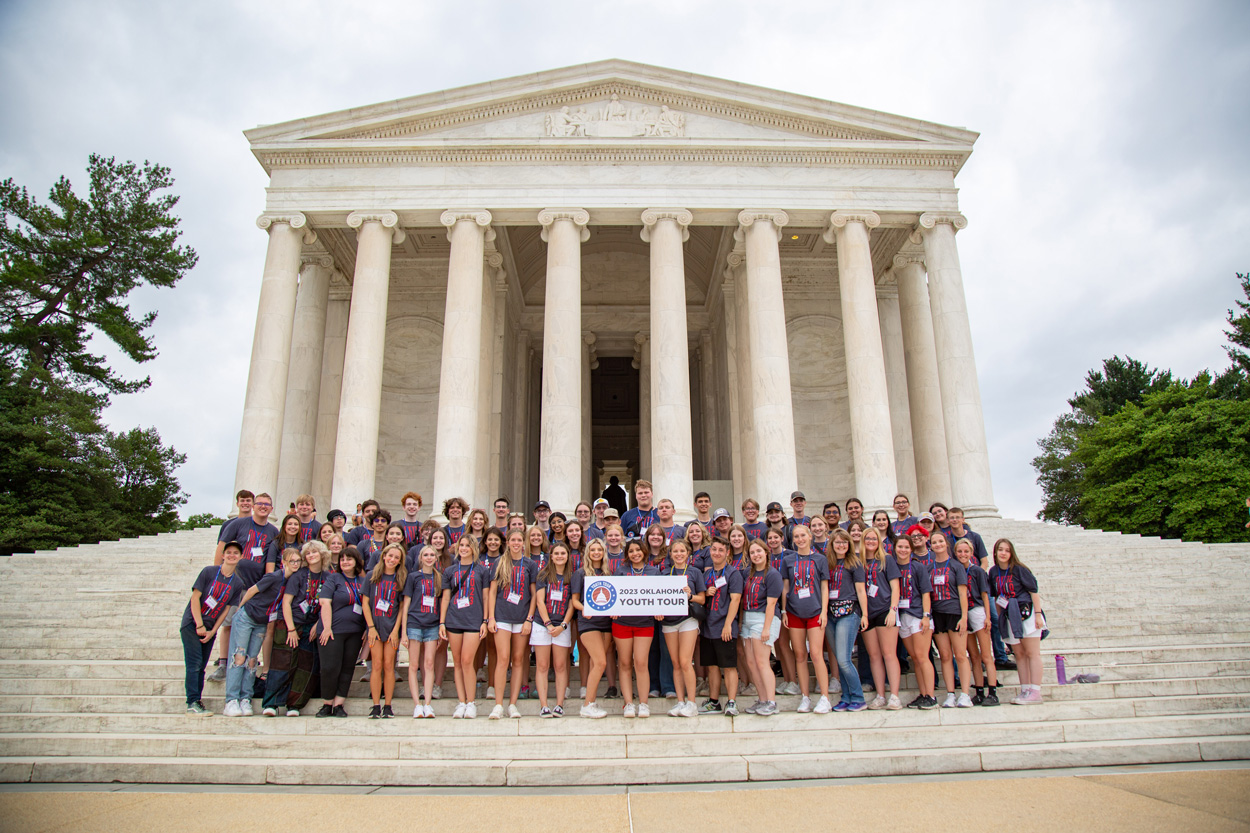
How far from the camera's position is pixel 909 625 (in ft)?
35.4

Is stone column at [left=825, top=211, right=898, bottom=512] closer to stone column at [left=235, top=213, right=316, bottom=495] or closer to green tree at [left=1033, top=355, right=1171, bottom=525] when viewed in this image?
stone column at [left=235, top=213, right=316, bottom=495]

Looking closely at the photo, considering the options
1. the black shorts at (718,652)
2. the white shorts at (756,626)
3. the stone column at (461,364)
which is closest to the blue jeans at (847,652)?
the white shorts at (756,626)

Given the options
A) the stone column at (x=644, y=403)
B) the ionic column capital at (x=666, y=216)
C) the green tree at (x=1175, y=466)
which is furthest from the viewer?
the green tree at (x=1175, y=466)

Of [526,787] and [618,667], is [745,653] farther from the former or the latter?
[526,787]

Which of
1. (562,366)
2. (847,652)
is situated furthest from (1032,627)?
(562,366)

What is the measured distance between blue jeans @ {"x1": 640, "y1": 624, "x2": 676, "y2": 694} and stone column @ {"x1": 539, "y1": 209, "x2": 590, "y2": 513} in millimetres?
11595

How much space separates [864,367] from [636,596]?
17467 millimetres

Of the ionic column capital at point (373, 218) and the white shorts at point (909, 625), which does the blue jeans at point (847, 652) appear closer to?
the white shorts at point (909, 625)

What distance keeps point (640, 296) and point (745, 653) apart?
93.9 ft

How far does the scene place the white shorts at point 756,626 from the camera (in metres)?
10.5

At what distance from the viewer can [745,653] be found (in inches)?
433

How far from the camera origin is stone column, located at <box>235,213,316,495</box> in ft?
78.3

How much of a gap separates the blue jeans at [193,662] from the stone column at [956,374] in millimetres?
22164

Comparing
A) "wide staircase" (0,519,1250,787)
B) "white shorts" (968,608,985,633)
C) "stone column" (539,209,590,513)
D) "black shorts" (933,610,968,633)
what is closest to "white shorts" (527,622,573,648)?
"wide staircase" (0,519,1250,787)
